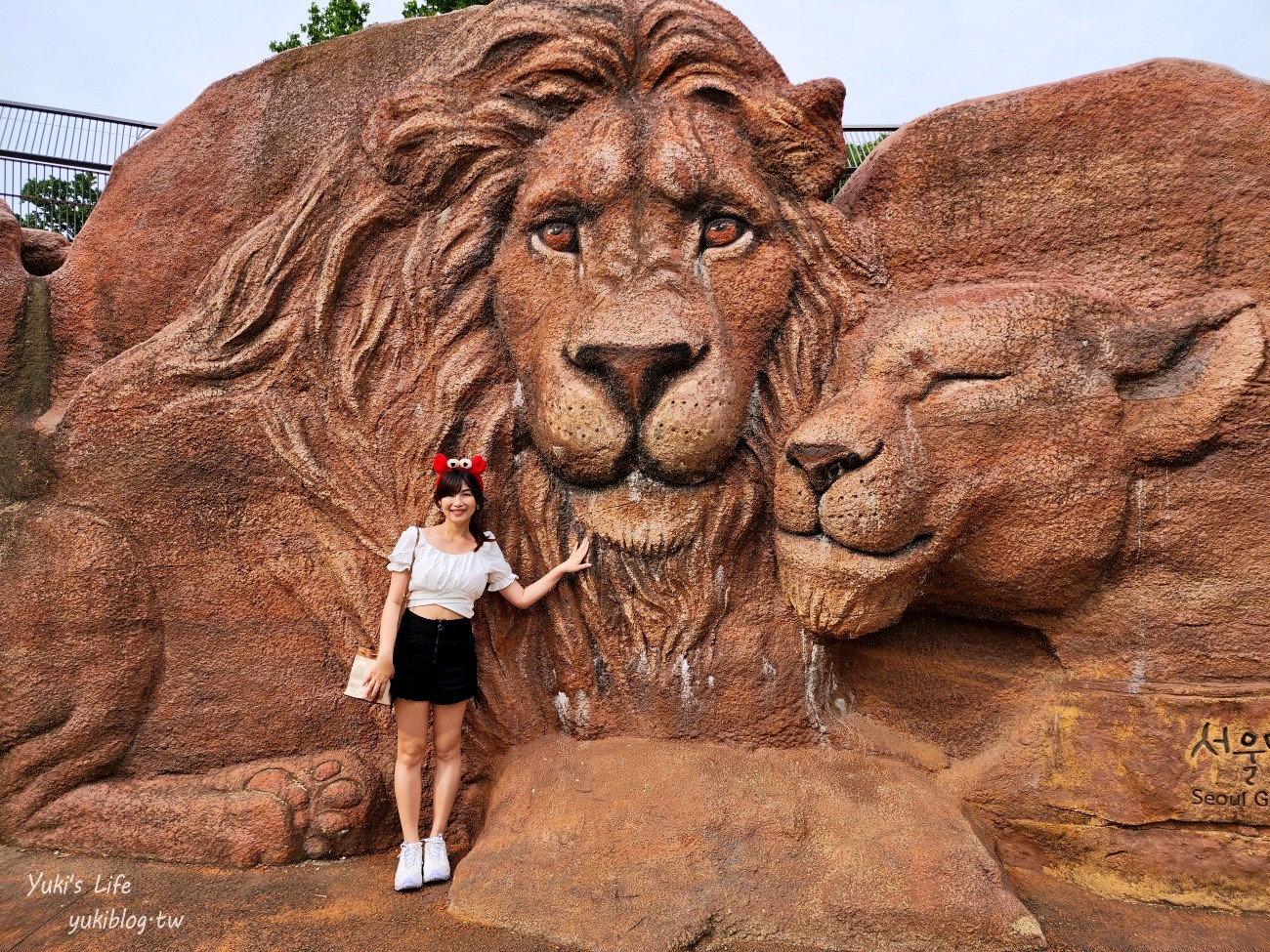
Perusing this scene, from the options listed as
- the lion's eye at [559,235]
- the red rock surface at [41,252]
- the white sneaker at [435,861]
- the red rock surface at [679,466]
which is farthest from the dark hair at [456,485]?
the red rock surface at [41,252]

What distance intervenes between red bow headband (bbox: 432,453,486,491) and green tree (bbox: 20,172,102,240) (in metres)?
10.2

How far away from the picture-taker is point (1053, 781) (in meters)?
2.53

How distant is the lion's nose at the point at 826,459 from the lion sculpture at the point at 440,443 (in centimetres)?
21

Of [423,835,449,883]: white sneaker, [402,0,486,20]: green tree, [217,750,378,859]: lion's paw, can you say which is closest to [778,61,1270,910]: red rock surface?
[423,835,449,883]: white sneaker

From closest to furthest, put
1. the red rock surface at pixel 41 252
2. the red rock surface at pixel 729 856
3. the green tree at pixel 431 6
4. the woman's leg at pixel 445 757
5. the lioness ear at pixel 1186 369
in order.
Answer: the red rock surface at pixel 729 856 < the lioness ear at pixel 1186 369 < the woman's leg at pixel 445 757 < the red rock surface at pixel 41 252 < the green tree at pixel 431 6

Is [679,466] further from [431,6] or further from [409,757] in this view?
[431,6]

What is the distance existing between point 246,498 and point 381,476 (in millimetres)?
436

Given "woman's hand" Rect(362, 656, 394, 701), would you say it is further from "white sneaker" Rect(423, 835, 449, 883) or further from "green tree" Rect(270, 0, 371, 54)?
"green tree" Rect(270, 0, 371, 54)

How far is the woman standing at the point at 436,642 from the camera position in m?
2.49

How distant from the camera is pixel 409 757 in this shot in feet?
8.41

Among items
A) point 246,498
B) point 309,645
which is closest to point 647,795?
point 309,645

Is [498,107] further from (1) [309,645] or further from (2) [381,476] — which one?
(1) [309,645]

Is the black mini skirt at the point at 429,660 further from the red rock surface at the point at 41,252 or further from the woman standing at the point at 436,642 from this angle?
the red rock surface at the point at 41,252

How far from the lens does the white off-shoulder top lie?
250cm
